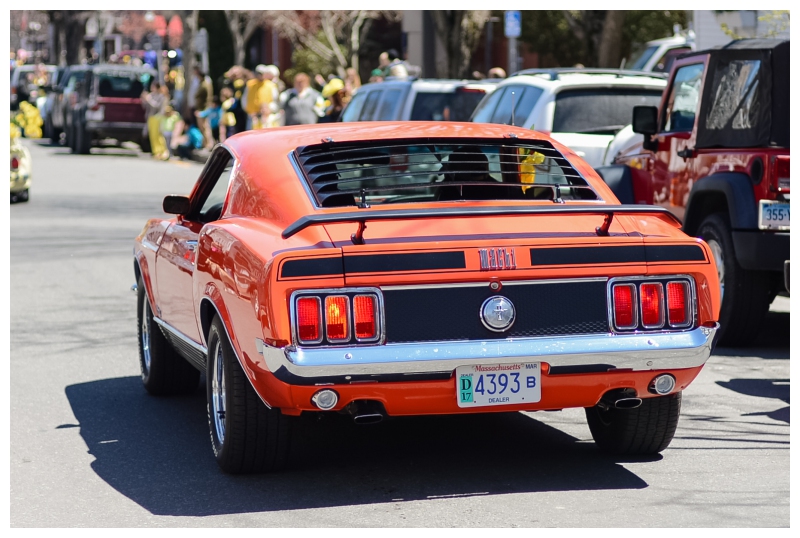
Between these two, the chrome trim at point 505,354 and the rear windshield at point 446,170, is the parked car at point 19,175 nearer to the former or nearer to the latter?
the rear windshield at point 446,170

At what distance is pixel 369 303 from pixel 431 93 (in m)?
11.5

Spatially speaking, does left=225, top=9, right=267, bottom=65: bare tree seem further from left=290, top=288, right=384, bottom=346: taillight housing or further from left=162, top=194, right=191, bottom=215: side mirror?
left=290, top=288, right=384, bottom=346: taillight housing

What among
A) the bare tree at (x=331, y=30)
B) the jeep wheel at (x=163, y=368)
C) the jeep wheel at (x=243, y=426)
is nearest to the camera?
the jeep wheel at (x=243, y=426)

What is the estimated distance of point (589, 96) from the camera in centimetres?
1326

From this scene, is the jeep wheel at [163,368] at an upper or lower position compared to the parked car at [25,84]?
upper

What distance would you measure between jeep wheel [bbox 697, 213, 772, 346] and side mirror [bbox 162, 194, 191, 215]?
394 cm

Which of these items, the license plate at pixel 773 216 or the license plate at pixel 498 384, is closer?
the license plate at pixel 498 384

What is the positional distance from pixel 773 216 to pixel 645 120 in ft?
5.77

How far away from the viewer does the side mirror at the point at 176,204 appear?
270 inches

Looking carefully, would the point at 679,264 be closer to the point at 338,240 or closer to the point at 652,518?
the point at 652,518

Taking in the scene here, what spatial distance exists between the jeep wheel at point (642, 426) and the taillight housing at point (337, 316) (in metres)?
1.23

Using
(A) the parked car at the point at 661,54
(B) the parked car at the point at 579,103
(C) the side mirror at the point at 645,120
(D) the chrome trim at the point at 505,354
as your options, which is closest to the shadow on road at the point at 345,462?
(D) the chrome trim at the point at 505,354

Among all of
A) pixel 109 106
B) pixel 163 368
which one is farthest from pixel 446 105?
pixel 109 106

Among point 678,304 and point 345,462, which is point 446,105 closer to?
point 345,462
